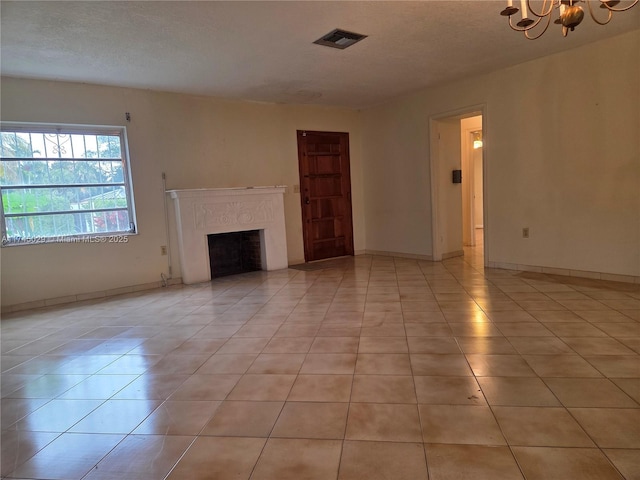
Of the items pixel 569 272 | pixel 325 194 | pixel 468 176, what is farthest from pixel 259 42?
pixel 468 176

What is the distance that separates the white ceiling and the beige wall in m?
0.29

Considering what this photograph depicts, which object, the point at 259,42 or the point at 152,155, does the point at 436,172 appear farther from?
the point at 152,155

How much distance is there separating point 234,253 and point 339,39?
3453mm

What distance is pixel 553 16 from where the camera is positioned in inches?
133

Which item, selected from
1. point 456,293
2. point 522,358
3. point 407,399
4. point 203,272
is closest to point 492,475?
point 407,399

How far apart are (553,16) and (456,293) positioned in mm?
2598

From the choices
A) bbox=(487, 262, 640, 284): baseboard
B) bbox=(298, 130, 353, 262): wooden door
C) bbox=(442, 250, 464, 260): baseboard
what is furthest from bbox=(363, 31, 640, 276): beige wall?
bbox=(298, 130, 353, 262): wooden door

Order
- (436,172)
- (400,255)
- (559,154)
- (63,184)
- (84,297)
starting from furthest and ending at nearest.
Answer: (400,255), (436,172), (84,297), (63,184), (559,154)

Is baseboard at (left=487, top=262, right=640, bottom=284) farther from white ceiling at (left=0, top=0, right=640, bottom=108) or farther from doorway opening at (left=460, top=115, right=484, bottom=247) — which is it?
white ceiling at (left=0, top=0, right=640, bottom=108)

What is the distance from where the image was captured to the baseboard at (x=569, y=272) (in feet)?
13.2

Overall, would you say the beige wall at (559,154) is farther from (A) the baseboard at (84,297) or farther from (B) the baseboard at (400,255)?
(A) the baseboard at (84,297)

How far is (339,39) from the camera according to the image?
356 cm

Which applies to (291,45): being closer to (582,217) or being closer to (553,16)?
(553,16)

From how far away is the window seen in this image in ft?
13.8
